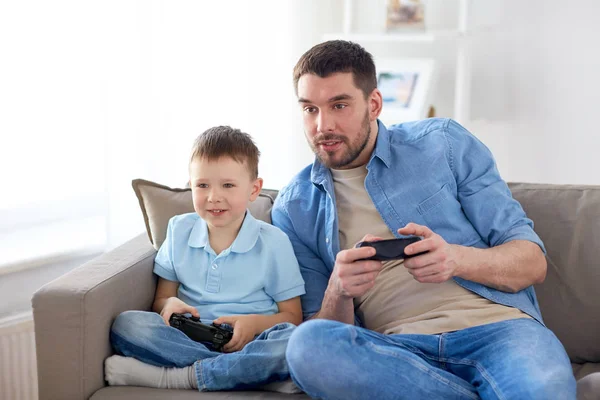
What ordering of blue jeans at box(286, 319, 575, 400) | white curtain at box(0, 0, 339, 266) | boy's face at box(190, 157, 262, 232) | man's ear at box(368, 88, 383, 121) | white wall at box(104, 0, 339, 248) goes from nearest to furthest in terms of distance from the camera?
blue jeans at box(286, 319, 575, 400) < boy's face at box(190, 157, 262, 232) < man's ear at box(368, 88, 383, 121) < white curtain at box(0, 0, 339, 266) < white wall at box(104, 0, 339, 248)

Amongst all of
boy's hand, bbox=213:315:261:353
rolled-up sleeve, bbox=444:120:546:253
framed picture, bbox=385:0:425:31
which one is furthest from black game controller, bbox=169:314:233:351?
framed picture, bbox=385:0:425:31

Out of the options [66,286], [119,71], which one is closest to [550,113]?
[119,71]

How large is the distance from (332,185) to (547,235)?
561 mm

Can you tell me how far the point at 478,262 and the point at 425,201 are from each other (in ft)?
0.73

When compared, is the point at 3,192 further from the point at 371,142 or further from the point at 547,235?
the point at 547,235

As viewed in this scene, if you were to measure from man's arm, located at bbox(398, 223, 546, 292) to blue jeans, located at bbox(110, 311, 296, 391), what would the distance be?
34cm

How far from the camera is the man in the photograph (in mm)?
1541

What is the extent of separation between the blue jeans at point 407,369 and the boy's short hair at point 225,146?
1.63 ft

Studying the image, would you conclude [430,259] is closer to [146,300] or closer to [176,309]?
[176,309]

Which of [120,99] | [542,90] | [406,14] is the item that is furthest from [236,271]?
[542,90]

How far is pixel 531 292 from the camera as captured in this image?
1818mm

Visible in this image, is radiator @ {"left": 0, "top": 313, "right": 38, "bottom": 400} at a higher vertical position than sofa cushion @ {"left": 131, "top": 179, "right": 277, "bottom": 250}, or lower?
lower

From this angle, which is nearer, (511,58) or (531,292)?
(531,292)

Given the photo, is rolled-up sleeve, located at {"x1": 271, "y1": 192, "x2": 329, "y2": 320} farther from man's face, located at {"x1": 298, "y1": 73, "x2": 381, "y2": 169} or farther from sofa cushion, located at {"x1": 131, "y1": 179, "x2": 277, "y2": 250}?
man's face, located at {"x1": 298, "y1": 73, "x2": 381, "y2": 169}
